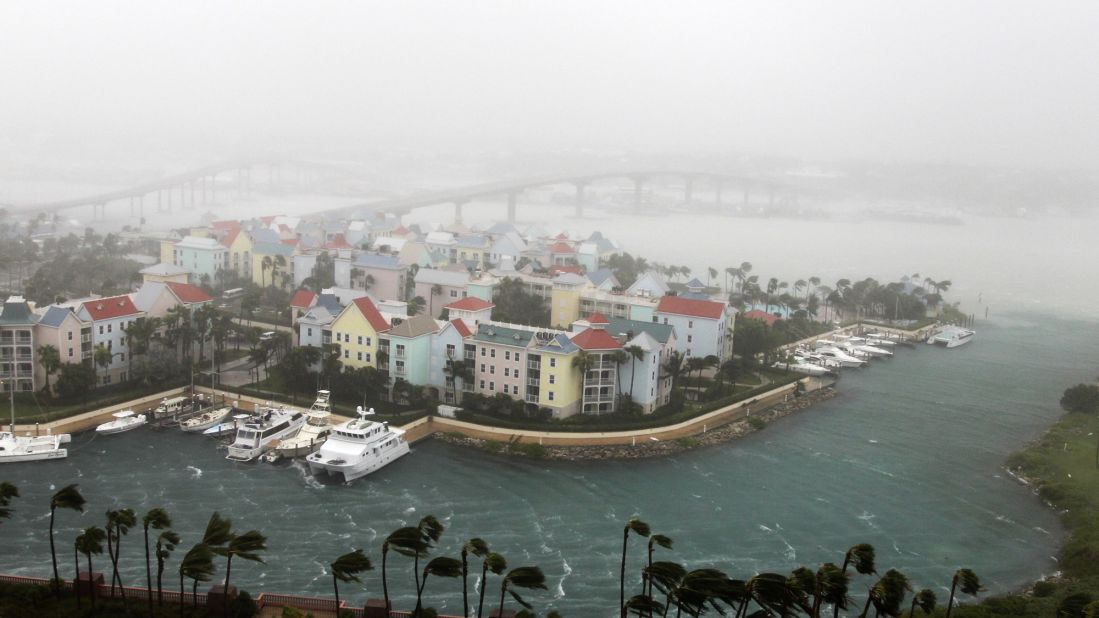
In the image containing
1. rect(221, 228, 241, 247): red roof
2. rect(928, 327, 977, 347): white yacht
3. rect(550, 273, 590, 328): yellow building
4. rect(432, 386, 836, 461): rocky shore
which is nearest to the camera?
rect(432, 386, 836, 461): rocky shore

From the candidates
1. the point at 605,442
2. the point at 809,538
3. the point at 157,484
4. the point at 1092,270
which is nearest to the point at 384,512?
the point at 157,484

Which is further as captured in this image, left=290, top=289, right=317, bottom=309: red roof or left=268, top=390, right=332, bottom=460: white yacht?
left=290, top=289, right=317, bottom=309: red roof

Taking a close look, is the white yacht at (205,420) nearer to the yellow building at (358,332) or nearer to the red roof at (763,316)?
the yellow building at (358,332)

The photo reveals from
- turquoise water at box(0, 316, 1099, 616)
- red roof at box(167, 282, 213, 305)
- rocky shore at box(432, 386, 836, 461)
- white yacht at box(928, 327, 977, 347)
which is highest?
red roof at box(167, 282, 213, 305)

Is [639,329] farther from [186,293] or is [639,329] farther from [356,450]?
[186,293]

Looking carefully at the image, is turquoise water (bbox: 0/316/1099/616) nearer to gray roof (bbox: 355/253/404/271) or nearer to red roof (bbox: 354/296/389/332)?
red roof (bbox: 354/296/389/332)

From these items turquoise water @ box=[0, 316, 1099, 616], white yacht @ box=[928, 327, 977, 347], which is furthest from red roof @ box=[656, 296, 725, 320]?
white yacht @ box=[928, 327, 977, 347]

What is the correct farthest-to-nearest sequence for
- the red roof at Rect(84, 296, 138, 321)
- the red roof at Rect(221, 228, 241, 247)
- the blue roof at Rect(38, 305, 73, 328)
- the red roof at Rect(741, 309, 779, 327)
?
the red roof at Rect(221, 228, 241, 247) → the red roof at Rect(741, 309, 779, 327) → the red roof at Rect(84, 296, 138, 321) → the blue roof at Rect(38, 305, 73, 328)
